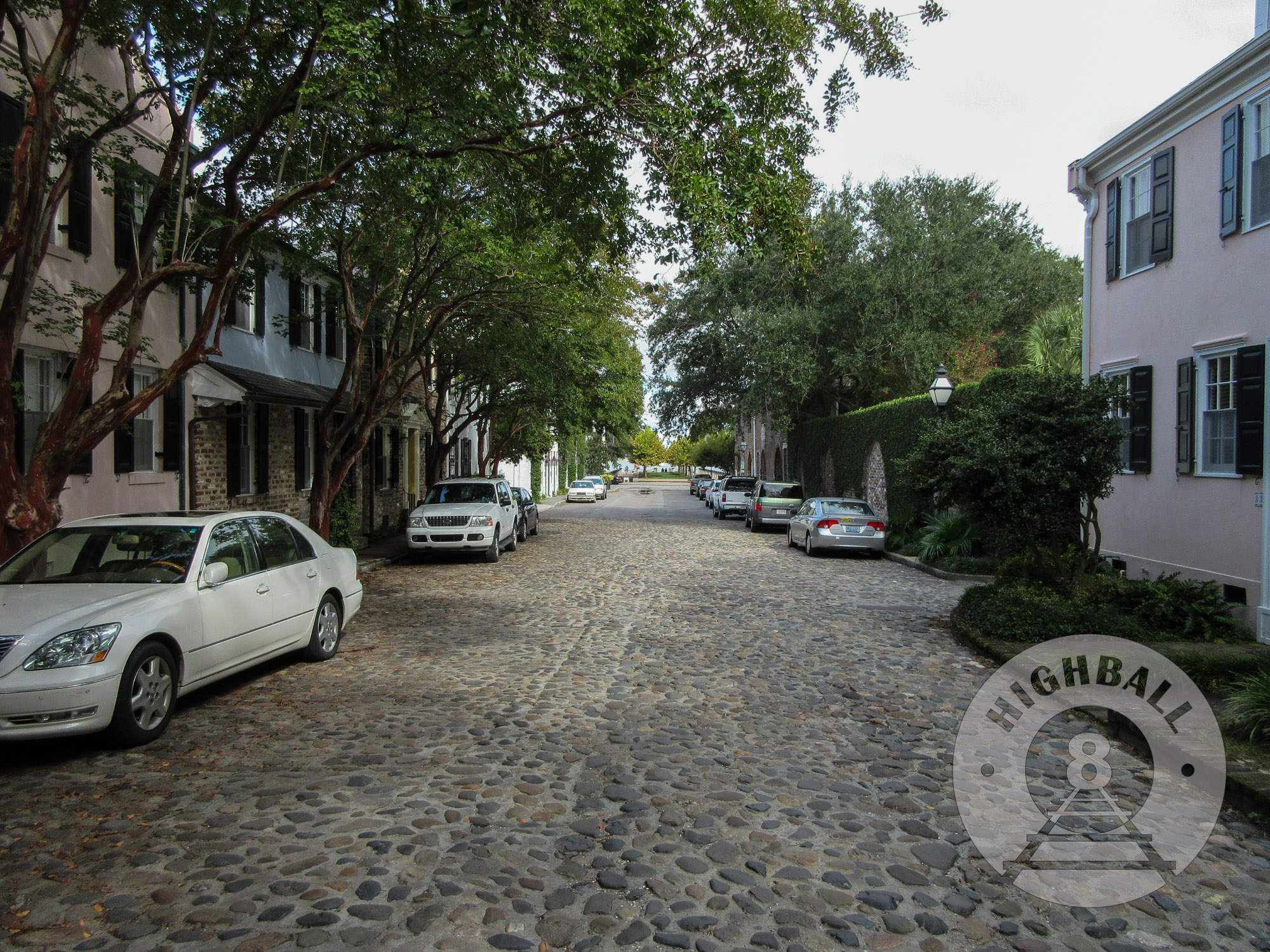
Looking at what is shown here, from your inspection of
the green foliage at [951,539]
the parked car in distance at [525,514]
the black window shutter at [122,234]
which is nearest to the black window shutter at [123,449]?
the black window shutter at [122,234]

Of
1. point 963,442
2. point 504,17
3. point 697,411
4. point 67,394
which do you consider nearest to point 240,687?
point 67,394

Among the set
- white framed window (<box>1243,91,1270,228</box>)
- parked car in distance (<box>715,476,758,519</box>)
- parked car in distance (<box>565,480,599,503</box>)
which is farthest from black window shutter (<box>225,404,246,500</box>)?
Result: parked car in distance (<box>565,480,599,503</box>)

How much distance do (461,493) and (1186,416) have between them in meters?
13.7

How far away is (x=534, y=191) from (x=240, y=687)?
6.69 metres

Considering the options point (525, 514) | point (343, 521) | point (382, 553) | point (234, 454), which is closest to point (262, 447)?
point (234, 454)

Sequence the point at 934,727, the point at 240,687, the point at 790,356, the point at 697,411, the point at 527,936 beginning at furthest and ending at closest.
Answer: the point at 697,411, the point at 790,356, the point at 240,687, the point at 934,727, the point at 527,936

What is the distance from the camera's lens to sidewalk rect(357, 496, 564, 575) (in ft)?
54.9

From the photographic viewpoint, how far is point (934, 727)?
632 cm

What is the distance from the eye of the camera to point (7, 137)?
10000mm

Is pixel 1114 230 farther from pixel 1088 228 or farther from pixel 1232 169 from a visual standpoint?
pixel 1232 169

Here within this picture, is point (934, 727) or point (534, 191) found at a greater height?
point (534, 191)

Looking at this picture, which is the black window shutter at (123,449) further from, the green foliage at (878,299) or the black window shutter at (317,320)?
the green foliage at (878,299)

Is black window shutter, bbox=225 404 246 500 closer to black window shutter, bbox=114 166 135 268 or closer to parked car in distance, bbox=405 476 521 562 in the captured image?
parked car in distance, bbox=405 476 521 562

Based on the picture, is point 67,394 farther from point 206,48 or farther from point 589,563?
point 589,563
